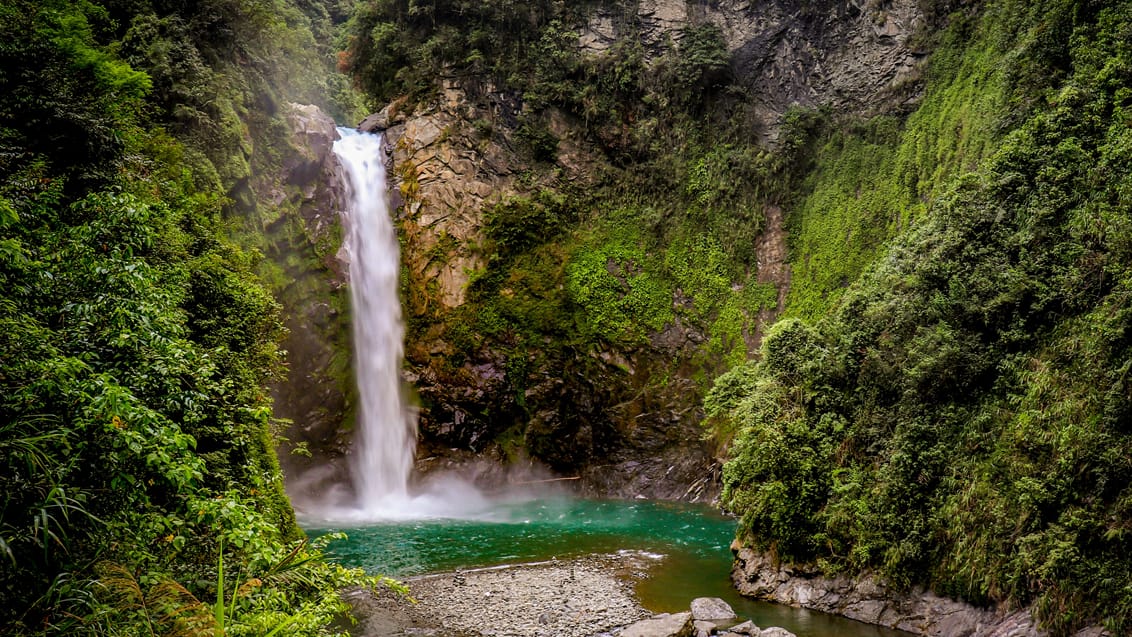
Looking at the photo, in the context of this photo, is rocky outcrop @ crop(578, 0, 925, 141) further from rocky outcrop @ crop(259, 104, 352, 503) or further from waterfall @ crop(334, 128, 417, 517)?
rocky outcrop @ crop(259, 104, 352, 503)

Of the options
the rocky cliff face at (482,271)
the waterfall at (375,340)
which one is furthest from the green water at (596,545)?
the waterfall at (375,340)

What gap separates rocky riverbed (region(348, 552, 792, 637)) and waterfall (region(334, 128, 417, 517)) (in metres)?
7.23

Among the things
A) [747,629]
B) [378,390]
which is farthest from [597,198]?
[747,629]

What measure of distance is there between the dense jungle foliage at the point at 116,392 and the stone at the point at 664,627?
12.6 feet

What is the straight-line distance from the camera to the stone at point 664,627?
766 centimetres

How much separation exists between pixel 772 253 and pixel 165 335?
1760 centimetres

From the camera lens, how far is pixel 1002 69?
41.9 feet

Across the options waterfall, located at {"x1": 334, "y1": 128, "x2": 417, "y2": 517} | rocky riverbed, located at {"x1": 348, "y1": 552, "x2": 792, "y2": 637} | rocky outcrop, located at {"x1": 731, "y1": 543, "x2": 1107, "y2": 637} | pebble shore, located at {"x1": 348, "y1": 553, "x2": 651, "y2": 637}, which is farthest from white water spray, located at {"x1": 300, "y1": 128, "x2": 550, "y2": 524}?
rocky outcrop, located at {"x1": 731, "y1": 543, "x2": 1107, "y2": 637}

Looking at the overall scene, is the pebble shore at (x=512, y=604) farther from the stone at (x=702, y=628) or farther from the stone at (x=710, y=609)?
the stone at (x=702, y=628)

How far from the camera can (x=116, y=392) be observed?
3.80 meters

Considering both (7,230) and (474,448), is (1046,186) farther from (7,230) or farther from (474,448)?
(474,448)

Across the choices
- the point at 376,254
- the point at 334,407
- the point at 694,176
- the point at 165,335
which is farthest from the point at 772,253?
the point at 165,335

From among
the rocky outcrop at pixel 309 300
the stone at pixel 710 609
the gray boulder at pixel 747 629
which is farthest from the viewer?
the rocky outcrop at pixel 309 300

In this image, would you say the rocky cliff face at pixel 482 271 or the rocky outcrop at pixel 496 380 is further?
the rocky outcrop at pixel 496 380
